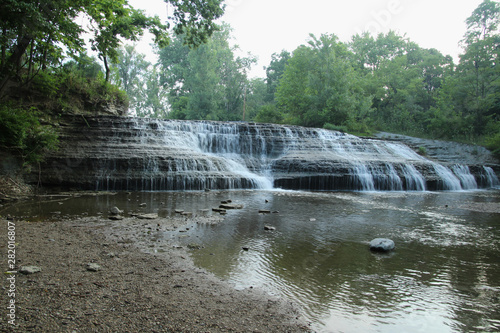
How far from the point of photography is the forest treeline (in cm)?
1123

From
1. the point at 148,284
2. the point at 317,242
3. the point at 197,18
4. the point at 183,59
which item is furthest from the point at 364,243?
the point at 183,59

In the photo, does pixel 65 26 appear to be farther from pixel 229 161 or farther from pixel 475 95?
pixel 475 95

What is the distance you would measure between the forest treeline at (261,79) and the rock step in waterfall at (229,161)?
116 inches

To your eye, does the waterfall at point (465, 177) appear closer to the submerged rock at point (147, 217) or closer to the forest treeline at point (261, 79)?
the forest treeline at point (261, 79)

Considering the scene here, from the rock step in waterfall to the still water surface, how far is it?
4249 millimetres

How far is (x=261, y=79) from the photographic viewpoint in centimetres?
5766

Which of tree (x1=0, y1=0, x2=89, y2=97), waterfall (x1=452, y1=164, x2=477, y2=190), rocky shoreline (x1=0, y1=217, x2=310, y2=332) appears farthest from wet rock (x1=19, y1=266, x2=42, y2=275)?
waterfall (x1=452, y1=164, x2=477, y2=190)

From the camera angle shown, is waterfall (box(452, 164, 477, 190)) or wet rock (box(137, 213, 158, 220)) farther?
waterfall (box(452, 164, 477, 190))

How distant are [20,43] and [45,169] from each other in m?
4.65

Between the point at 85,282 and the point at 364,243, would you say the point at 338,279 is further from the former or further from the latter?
the point at 85,282

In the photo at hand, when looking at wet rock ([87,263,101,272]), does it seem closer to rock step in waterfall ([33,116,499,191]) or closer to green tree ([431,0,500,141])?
rock step in waterfall ([33,116,499,191])

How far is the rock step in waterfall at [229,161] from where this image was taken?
12555mm

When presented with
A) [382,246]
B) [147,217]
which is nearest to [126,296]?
[382,246]

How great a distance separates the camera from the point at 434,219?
7805mm
